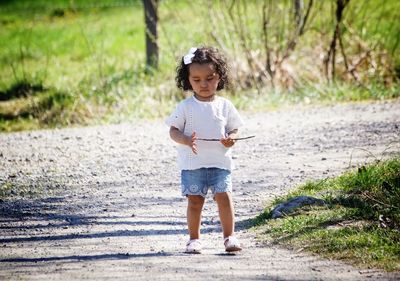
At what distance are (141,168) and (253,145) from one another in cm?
146

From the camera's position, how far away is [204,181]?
548 cm

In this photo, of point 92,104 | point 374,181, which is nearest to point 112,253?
point 374,181

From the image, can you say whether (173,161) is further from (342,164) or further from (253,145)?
(342,164)

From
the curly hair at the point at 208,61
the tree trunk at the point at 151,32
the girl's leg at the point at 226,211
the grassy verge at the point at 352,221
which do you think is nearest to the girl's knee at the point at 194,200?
the girl's leg at the point at 226,211

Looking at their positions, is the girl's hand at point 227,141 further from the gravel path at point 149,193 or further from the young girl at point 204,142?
the gravel path at point 149,193

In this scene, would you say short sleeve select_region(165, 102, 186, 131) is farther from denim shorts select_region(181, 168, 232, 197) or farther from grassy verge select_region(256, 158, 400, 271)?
grassy verge select_region(256, 158, 400, 271)

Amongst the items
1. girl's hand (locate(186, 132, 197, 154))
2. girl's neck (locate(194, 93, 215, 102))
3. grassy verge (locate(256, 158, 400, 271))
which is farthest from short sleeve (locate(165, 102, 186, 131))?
grassy verge (locate(256, 158, 400, 271))

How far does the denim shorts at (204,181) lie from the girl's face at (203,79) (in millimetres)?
499

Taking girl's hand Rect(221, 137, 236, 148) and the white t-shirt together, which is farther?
Result: the white t-shirt

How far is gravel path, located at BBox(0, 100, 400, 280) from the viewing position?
4996 millimetres

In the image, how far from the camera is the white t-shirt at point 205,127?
17.9 ft

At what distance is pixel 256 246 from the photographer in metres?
5.56

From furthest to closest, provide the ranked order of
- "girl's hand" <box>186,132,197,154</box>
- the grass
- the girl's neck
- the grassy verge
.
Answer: the grass < the girl's neck < "girl's hand" <box>186,132,197,154</box> < the grassy verge

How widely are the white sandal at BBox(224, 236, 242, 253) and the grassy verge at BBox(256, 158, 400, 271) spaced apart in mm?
365
